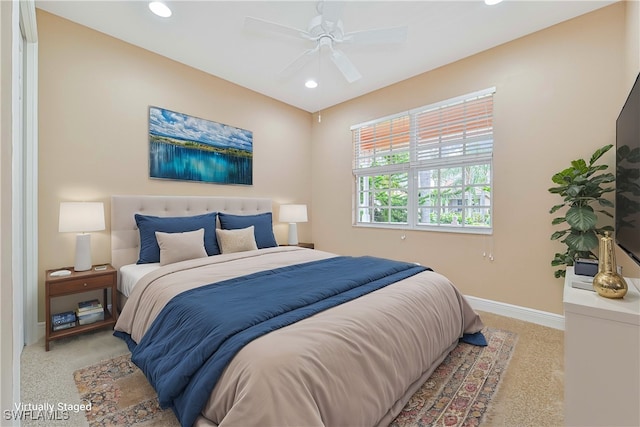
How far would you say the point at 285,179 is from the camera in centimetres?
445

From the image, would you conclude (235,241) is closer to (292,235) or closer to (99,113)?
(292,235)

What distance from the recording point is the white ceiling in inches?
93.4

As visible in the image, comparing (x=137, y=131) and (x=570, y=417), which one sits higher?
(x=137, y=131)

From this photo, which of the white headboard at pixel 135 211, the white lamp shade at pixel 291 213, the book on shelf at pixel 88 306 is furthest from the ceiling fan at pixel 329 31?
the book on shelf at pixel 88 306

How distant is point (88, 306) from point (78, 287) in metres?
0.28

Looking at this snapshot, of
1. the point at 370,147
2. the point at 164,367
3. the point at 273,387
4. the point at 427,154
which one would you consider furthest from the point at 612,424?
the point at 370,147

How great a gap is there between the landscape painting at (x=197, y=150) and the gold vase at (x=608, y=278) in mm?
3539

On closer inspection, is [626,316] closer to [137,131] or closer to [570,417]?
[570,417]

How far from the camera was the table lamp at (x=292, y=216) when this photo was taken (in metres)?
4.14

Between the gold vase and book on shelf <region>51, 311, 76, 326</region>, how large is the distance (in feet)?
11.8

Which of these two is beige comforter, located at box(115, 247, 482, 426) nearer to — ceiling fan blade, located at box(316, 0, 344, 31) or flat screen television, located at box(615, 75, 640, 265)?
flat screen television, located at box(615, 75, 640, 265)

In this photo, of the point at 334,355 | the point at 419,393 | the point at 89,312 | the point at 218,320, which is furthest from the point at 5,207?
the point at 419,393

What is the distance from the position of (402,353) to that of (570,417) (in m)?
0.74

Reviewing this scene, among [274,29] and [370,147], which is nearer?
[274,29]
